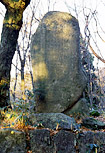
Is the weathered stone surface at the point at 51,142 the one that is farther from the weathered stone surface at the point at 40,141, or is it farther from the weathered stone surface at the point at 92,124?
the weathered stone surface at the point at 92,124

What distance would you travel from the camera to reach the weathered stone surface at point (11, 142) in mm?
3018

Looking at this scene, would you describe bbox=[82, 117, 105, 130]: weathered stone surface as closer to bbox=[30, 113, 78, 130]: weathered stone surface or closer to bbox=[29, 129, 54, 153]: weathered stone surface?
bbox=[30, 113, 78, 130]: weathered stone surface

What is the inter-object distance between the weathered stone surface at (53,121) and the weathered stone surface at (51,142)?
0.15 m

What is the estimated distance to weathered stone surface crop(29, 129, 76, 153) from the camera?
3158 mm

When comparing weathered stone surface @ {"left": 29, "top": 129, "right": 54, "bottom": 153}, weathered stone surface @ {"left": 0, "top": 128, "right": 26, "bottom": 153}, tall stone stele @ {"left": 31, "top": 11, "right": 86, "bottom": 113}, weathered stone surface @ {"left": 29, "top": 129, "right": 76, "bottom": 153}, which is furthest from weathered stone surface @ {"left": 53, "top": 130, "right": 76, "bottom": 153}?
tall stone stele @ {"left": 31, "top": 11, "right": 86, "bottom": 113}

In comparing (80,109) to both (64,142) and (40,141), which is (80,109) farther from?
(40,141)

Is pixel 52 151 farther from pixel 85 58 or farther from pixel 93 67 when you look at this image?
pixel 93 67

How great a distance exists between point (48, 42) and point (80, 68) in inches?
40.6

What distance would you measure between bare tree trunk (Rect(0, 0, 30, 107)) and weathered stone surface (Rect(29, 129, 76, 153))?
137 cm

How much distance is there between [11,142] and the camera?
304 cm

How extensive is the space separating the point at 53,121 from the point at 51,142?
1.28ft

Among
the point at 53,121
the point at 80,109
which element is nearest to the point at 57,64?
the point at 80,109

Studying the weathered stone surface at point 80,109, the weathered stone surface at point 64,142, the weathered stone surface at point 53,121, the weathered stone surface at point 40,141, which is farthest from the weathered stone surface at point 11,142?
the weathered stone surface at point 80,109

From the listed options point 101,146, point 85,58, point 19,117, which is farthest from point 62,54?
point 85,58
